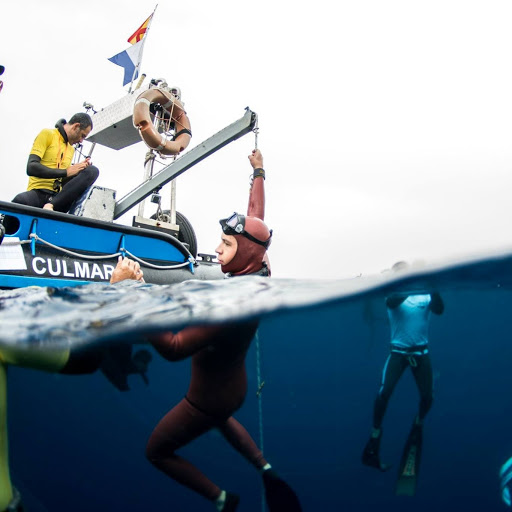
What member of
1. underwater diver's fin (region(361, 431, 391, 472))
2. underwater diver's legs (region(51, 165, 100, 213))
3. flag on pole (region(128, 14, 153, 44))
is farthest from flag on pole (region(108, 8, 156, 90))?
underwater diver's fin (region(361, 431, 391, 472))

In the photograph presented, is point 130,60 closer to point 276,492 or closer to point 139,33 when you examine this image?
point 139,33

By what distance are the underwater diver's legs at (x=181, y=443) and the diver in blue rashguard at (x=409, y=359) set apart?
63 cm

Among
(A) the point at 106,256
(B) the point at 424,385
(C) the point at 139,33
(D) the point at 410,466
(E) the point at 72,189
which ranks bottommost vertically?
(D) the point at 410,466

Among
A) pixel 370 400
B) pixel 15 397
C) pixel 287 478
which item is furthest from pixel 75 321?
pixel 370 400

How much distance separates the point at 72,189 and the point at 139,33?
7.25m

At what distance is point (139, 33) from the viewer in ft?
34.7

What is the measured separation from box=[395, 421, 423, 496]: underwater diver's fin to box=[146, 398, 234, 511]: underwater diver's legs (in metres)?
0.67

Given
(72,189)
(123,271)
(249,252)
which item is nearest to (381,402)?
(249,252)

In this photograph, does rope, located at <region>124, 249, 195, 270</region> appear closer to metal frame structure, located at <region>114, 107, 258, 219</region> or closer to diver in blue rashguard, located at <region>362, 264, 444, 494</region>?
metal frame structure, located at <region>114, 107, 258, 219</region>

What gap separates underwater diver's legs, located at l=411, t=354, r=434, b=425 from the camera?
1.78m

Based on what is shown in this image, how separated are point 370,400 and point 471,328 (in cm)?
50

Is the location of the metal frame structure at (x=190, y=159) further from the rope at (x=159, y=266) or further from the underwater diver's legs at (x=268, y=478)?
the underwater diver's legs at (x=268, y=478)

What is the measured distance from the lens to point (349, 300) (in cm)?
184

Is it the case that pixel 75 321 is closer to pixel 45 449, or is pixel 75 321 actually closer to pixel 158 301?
pixel 158 301
